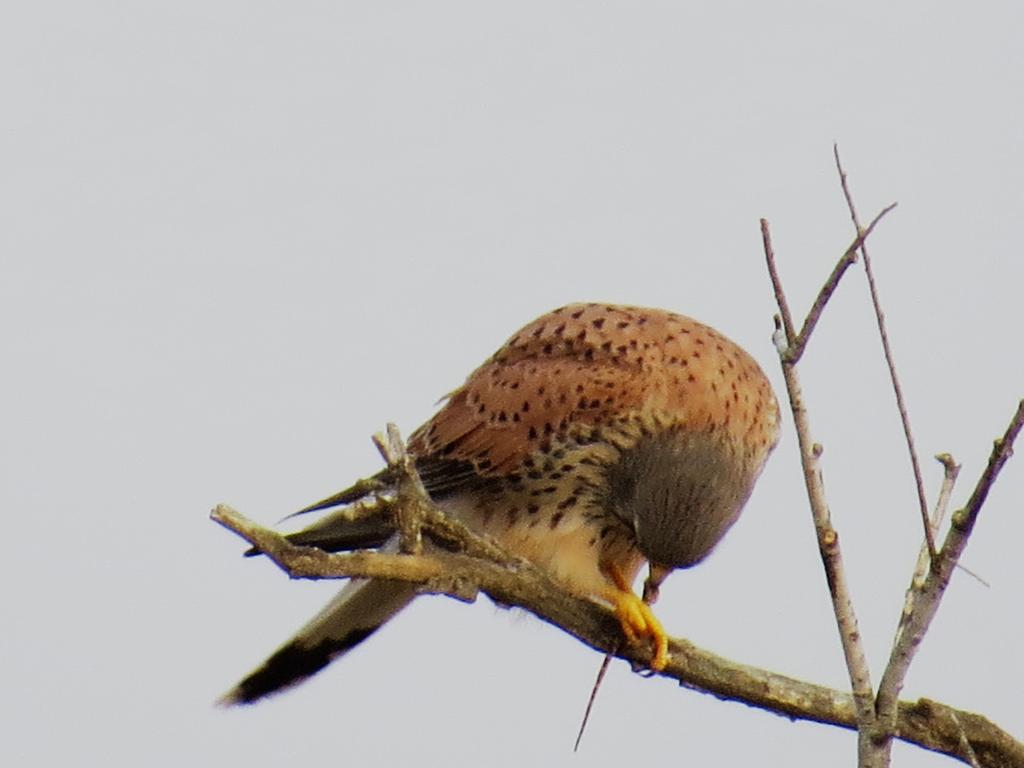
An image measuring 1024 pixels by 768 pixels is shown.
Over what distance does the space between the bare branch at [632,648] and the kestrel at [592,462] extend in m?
0.46

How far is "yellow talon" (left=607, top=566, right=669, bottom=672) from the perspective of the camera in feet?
12.8

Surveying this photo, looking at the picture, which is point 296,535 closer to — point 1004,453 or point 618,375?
point 618,375

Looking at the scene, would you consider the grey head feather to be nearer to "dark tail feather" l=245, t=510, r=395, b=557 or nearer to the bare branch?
the bare branch

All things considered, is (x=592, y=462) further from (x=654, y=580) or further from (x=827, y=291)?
(x=827, y=291)

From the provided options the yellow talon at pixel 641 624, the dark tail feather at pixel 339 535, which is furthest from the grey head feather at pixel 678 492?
the dark tail feather at pixel 339 535

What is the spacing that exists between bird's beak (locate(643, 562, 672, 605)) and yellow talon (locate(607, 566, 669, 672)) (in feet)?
0.62

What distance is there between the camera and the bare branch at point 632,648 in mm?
2838

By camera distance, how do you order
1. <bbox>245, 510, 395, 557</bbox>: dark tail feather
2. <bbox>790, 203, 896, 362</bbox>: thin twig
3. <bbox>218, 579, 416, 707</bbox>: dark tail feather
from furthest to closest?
<bbox>218, 579, 416, 707</bbox>: dark tail feather
<bbox>245, 510, 395, 557</bbox>: dark tail feather
<bbox>790, 203, 896, 362</bbox>: thin twig

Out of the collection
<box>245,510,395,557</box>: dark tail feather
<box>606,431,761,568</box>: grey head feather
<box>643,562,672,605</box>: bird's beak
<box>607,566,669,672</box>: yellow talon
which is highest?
<box>606,431,761,568</box>: grey head feather

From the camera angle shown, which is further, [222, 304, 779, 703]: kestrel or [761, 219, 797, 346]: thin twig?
[222, 304, 779, 703]: kestrel

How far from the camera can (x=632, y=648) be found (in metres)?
3.91

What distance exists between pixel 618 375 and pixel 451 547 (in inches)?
61.4

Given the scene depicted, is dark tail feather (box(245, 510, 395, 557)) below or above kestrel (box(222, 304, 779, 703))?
below

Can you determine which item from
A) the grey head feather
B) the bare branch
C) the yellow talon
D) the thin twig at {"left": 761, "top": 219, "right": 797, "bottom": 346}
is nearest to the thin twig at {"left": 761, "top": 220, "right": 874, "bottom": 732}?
the thin twig at {"left": 761, "top": 219, "right": 797, "bottom": 346}
